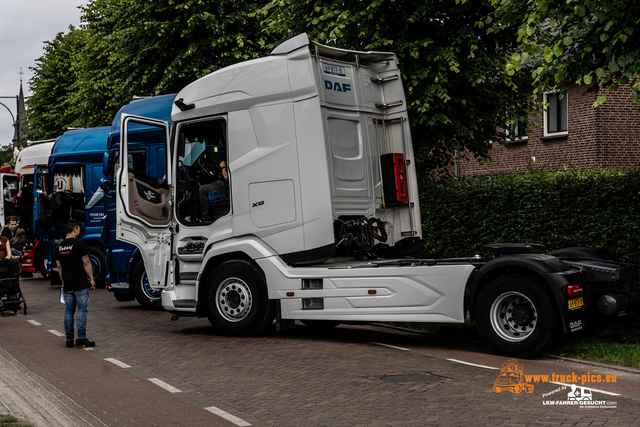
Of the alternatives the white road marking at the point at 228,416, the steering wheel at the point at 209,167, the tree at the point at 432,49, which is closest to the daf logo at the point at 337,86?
the steering wheel at the point at 209,167

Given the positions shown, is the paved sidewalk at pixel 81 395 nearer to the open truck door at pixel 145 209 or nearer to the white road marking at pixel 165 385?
the white road marking at pixel 165 385

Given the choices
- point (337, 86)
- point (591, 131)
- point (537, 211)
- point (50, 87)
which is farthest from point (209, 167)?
point (50, 87)

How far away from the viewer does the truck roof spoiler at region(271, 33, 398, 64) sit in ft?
32.9

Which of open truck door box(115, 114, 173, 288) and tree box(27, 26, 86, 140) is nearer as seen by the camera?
open truck door box(115, 114, 173, 288)

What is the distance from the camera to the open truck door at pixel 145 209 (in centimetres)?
1140

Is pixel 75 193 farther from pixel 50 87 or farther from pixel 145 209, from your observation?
pixel 50 87

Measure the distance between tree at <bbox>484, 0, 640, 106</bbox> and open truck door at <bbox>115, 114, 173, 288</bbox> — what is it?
5.40 m

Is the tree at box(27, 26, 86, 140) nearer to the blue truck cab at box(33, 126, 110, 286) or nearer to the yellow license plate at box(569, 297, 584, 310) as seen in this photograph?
the blue truck cab at box(33, 126, 110, 286)

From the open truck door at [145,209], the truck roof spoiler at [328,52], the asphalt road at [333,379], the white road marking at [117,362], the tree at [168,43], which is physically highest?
the tree at [168,43]

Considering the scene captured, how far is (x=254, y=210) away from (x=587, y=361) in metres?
4.57

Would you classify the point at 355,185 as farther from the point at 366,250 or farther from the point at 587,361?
the point at 587,361

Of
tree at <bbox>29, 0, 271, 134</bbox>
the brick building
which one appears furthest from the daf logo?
the brick building

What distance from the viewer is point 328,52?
10344 millimetres

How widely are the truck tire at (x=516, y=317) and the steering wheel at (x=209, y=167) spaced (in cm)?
426
